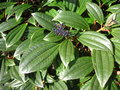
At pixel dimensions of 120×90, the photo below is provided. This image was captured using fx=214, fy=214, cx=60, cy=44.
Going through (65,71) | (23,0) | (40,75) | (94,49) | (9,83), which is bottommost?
(9,83)

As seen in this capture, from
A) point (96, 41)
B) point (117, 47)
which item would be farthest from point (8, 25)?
point (117, 47)

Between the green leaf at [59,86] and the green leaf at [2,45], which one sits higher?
the green leaf at [2,45]

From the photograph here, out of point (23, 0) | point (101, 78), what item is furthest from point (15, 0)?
point (101, 78)

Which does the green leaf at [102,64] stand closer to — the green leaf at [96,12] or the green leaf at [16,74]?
the green leaf at [96,12]

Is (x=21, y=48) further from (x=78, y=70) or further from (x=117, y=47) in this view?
(x=117, y=47)

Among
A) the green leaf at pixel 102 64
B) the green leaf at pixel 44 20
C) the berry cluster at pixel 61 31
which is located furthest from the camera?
the green leaf at pixel 44 20

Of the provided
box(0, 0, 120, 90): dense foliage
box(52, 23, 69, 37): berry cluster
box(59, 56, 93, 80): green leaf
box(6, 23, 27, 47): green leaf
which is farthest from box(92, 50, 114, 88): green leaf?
box(6, 23, 27, 47): green leaf

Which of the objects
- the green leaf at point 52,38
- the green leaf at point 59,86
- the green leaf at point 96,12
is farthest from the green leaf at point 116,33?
the green leaf at point 59,86

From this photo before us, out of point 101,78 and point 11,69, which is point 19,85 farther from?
point 101,78

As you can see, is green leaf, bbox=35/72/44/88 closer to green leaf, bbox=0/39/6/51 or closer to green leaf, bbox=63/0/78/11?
green leaf, bbox=0/39/6/51
